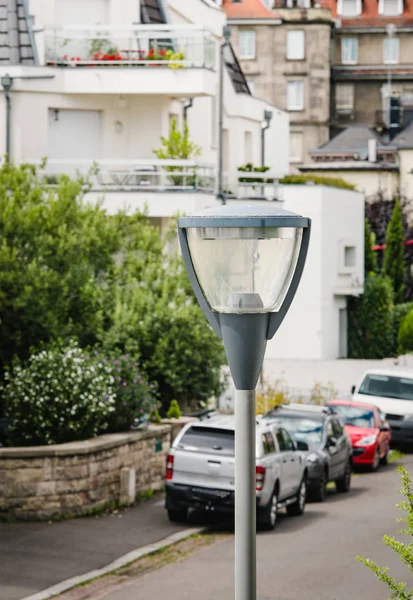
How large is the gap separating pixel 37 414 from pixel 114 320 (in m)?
5.29

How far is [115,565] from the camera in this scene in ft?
57.3

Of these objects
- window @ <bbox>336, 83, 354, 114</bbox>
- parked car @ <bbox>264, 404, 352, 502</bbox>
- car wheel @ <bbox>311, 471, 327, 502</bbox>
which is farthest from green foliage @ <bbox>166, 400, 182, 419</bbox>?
Result: window @ <bbox>336, 83, 354, 114</bbox>

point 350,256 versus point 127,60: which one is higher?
point 127,60

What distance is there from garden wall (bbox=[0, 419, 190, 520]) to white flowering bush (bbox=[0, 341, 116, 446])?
16.2 inches

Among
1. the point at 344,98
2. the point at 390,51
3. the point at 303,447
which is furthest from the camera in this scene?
the point at 390,51

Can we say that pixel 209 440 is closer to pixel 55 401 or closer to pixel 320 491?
pixel 55 401

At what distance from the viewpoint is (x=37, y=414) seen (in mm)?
21359

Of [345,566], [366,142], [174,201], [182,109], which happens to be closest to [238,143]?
[182,109]

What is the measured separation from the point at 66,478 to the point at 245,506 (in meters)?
13.0

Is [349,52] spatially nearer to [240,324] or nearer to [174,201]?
[174,201]

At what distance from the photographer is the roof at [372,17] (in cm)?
9912

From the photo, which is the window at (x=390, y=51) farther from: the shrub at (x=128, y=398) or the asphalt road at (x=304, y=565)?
the asphalt road at (x=304, y=565)

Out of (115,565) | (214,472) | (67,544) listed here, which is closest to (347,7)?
(214,472)

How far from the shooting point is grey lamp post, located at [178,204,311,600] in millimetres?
7461
